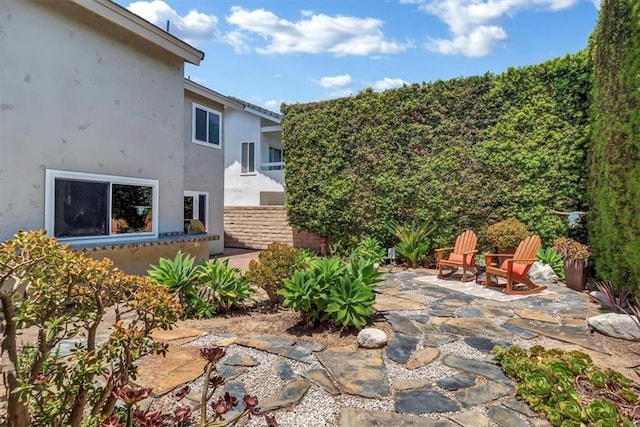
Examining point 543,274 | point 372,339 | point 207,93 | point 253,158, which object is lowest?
point 372,339

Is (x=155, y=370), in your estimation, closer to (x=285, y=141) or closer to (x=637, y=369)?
(x=637, y=369)

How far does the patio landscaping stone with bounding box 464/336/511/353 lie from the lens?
3.90 m

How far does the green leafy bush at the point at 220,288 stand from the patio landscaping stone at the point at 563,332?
12.2 ft

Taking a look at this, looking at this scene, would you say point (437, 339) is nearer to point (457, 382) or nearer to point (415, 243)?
point (457, 382)

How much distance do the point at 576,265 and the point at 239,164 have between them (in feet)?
49.0

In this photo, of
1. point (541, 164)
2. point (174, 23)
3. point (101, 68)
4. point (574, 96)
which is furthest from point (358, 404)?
point (174, 23)

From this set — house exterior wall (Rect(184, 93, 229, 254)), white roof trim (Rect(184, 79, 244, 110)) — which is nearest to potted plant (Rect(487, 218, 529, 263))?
house exterior wall (Rect(184, 93, 229, 254))

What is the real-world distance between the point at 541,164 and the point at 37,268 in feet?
29.6

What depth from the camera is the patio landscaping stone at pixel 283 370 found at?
3244mm

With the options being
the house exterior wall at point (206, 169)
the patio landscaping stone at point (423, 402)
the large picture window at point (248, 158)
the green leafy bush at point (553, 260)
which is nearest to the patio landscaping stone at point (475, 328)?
the patio landscaping stone at point (423, 402)

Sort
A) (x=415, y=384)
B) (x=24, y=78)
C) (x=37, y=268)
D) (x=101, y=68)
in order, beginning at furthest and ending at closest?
(x=101, y=68) → (x=24, y=78) → (x=415, y=384) → (x=37, y=268)

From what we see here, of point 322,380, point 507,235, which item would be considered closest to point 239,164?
point 507,235

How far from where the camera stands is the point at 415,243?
9273 millimetres

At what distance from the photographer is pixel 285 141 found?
455 inches
